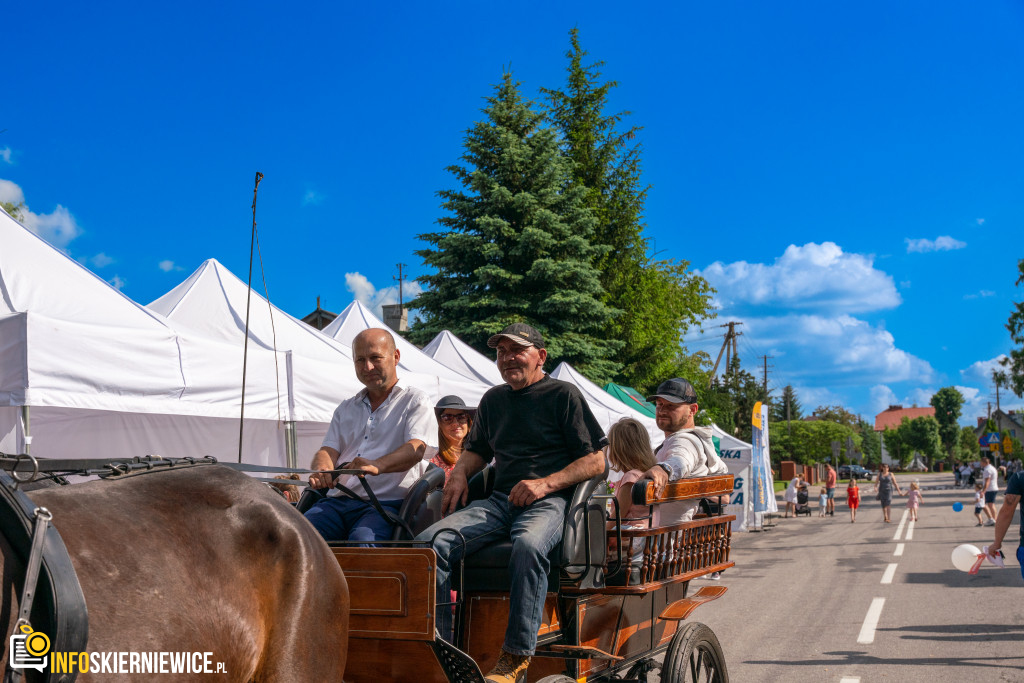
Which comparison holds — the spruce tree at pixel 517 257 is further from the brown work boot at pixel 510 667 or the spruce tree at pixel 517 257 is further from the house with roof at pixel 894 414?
the house with roof at pixel 894 414

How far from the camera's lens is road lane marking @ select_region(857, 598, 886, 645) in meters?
8.55

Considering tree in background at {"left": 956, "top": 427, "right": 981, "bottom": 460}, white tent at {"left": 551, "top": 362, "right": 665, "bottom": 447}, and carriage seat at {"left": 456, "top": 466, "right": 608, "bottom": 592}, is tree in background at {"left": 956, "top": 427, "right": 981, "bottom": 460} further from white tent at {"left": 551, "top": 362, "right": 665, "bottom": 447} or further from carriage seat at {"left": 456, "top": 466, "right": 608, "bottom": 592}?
carriage seat at {"left": 456, "top": 466, "right": 608, "bottom": 592}

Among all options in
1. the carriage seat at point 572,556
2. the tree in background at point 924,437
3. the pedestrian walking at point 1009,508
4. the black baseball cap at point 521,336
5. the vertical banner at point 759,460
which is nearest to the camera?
the carriage seat at point 572,556

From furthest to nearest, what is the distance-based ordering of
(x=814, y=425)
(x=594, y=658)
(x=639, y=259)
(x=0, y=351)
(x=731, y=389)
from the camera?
1. (x=814, y=425)
2. (x=731, y=389)
3. (x=639, y=259)
4. (x=0, y=351)
5. (x=594, y=658)

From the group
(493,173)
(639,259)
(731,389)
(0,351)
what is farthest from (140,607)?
(731,389)

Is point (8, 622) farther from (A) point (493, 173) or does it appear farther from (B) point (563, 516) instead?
(A) point (493, 173)

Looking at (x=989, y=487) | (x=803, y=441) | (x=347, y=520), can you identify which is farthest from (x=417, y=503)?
(x=803, y=441)

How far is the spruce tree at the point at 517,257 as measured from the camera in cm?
2361

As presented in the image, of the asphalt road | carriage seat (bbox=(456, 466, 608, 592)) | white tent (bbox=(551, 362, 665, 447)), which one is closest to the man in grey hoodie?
carriage seat (bbox=(456, 466, 608, 592))

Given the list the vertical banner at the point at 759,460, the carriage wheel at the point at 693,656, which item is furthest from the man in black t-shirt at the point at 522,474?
the vertical banner at the point at 759,460

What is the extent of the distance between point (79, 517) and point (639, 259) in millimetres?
26713

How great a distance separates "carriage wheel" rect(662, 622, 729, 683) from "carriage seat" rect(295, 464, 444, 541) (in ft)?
4.90

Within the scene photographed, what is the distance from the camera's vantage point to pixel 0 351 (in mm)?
5777

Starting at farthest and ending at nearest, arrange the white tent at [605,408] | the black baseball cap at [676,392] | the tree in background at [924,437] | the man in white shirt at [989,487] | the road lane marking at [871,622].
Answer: the tree in background at [924,437] → the man in white shirt at [989,487] → the white tent at [605,408] → the road lane marking at [871,622] → the black baseball cap at [676,392]
